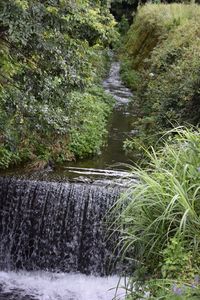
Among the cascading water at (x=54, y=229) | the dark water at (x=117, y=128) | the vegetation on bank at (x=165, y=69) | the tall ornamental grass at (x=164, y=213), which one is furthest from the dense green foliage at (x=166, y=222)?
the dark water at (x=117, y=128)

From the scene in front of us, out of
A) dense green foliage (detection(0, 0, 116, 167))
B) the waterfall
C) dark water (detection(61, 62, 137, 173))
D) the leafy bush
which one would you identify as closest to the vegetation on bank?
dark water (detection(61, 62, 137, 173))

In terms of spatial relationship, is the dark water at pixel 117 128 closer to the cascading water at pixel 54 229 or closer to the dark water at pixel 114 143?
the dark water at pixel 114 143

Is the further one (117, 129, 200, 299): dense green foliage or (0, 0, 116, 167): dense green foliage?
(0, 0, 116, 167): dense green foliage

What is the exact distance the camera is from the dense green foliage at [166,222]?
10.7ft

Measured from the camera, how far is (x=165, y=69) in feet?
41.8

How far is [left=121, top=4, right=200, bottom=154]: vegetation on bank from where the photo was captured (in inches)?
365

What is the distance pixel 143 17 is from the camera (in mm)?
21234

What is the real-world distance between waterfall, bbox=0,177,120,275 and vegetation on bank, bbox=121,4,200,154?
1410mm

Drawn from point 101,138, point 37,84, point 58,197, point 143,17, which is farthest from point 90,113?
point 143,17

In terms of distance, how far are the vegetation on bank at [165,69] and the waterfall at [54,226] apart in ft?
4.62

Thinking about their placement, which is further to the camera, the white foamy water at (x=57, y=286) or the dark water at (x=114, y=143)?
the dark water at (x=114, y=143)

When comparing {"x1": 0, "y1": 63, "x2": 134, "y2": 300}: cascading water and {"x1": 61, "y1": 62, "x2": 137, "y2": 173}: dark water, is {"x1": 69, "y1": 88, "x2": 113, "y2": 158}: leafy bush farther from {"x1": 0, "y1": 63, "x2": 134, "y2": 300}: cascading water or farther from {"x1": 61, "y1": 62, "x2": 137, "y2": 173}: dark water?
{"x1": 0, "y1": 63, "x2": 134, "y2": 300}: cascading water

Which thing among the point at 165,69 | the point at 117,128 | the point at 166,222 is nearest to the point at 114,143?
the point at 117,128

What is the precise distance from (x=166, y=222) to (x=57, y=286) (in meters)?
4.03
